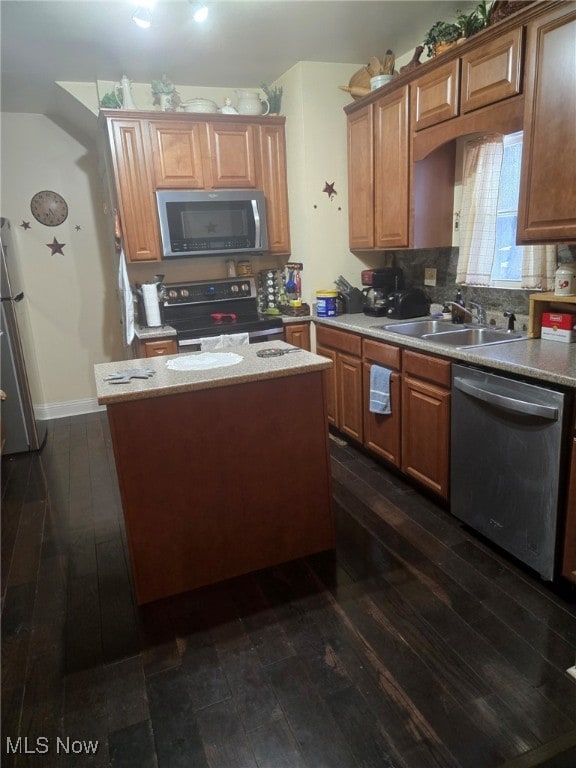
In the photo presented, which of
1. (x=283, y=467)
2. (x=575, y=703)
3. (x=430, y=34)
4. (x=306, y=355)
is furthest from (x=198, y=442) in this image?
(x=430, y=34)

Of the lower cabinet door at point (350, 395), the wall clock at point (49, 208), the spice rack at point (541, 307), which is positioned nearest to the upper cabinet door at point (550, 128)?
the spice rack at point (541, 307)

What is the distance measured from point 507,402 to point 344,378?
1464 mm

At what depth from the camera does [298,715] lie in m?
1.46

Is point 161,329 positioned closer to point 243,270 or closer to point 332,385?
point 243,270

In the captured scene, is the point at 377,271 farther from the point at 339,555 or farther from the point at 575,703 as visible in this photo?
the point at 575,703

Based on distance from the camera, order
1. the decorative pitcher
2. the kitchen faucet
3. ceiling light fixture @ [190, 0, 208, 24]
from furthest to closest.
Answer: the decorative pitcher
the kitchen faucet
ceiling light fixture @ [190, 0, 208, 24]

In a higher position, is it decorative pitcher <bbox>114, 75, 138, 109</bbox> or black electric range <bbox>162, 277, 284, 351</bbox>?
decorative pitcher <bbox>114, 75, 138, 109</bbox>

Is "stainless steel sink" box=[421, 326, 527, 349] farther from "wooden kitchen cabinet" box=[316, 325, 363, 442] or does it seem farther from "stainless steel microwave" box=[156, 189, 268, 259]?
"stainless steel microwave" box=[156, 189, 268, 259]

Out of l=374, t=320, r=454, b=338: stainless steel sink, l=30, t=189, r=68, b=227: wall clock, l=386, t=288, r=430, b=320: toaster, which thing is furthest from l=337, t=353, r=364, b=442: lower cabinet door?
l=30, t=189, r=68, b=227: wall clock

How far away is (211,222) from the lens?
11.7 ft

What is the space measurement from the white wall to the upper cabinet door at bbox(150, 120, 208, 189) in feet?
3.69

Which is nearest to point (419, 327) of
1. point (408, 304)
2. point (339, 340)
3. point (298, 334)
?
point (408, 304)

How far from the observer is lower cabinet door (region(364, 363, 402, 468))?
2.77 meters

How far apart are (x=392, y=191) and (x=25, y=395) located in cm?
294
